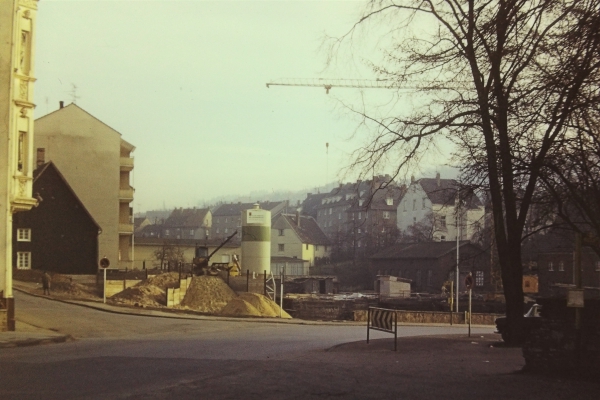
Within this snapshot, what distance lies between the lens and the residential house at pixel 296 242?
123188 millimetres

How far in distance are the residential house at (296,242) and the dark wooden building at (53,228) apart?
58.5m

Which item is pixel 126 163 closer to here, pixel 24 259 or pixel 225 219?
pixel 24 259

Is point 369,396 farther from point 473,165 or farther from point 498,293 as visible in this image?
point 498,293

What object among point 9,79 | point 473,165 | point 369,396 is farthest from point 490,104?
point 9,79

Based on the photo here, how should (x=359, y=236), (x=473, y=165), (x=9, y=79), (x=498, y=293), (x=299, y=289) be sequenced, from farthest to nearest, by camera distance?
(x=359, y=236), (x=299, y=289), (x=498, y=293), (x=9, y=79), (x=473, y=165)

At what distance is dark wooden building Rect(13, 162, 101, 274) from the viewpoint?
6500 centimetres

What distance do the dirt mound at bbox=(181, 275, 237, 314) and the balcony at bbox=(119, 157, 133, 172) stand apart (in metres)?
21.5

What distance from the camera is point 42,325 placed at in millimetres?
30984

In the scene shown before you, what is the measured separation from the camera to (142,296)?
167ft

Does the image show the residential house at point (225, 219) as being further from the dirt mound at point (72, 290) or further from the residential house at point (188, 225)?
the dirt mound at point (72, 290)

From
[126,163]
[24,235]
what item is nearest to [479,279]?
[126,163]

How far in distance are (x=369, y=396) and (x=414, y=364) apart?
207 inches

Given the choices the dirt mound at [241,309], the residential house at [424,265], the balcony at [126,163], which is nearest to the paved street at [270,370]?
the dirt mound at [241,309]

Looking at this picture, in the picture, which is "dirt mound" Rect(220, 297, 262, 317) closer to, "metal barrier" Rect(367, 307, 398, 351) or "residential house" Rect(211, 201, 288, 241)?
"metal barrier" Rect(367, 307, 398, 351)
